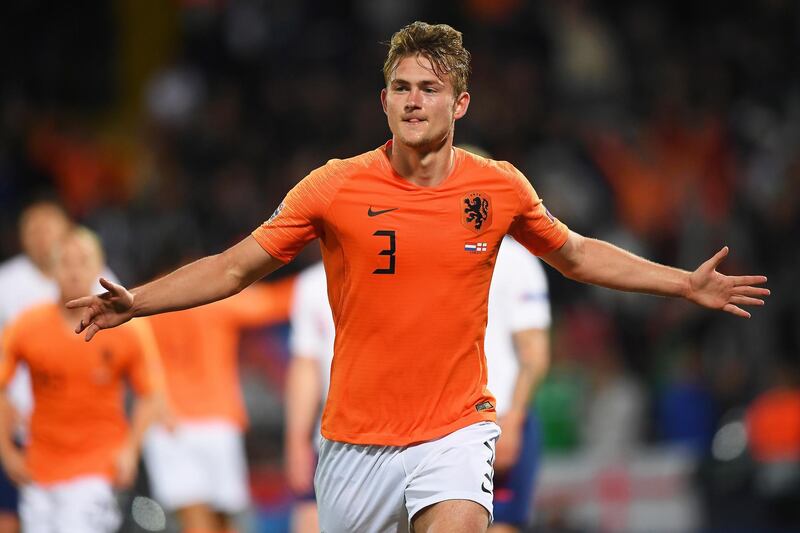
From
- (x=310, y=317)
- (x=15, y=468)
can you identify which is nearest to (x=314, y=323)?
(x=310, y=317)

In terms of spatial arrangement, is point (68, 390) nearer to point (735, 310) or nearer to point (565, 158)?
point (735, 310)

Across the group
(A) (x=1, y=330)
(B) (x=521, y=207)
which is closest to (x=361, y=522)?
(B) (x=521, y=207)

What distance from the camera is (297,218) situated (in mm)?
5551

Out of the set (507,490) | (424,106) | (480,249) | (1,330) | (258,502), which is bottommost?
(258,502)

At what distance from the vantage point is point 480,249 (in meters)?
5.58

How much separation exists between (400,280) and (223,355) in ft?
18.6

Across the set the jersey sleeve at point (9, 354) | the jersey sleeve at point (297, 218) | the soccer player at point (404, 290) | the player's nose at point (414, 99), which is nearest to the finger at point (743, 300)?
the soccer player at point (404, 290)

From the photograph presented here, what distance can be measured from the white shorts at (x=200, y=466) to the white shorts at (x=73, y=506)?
2557mm

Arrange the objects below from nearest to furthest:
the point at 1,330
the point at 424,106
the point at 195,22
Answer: the point at 424,106, the point at 1,330, the point at 195,22

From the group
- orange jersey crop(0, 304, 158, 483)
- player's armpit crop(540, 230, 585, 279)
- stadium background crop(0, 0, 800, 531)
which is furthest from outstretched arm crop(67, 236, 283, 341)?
stadium background crop(0, 0, 800, 531)

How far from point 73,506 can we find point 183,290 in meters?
3.24

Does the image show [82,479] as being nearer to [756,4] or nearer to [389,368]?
[389,368]

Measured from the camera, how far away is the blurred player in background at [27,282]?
9.73 m

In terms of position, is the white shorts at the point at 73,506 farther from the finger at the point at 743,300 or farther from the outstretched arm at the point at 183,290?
the finger at the point at 743,300
